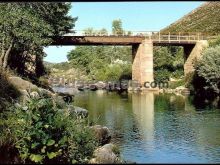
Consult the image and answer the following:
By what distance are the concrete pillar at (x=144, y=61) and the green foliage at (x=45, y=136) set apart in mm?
52920

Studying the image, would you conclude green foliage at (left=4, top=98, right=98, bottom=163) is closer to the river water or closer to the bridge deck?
the river water

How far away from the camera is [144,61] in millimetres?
65125

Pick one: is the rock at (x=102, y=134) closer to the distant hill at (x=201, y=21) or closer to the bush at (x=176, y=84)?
the bush at (x=176, y=84)

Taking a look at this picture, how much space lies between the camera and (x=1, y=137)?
10.5 m

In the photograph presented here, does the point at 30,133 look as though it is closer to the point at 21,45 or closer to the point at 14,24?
the point at 14,24

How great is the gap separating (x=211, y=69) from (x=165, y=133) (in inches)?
1054

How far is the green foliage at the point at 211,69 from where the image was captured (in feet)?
160

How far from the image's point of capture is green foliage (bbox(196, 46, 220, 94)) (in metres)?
48.8

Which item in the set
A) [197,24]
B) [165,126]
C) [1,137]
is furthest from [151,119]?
[197,24]

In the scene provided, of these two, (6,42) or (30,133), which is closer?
(30,133)

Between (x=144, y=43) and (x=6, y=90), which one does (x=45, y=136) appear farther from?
(x=144, y=43)

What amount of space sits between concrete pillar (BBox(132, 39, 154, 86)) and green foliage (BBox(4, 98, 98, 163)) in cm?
5292

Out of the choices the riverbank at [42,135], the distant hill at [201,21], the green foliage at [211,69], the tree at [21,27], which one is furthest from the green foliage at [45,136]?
the distant hill at [201,21]

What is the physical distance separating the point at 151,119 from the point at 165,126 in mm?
3689
